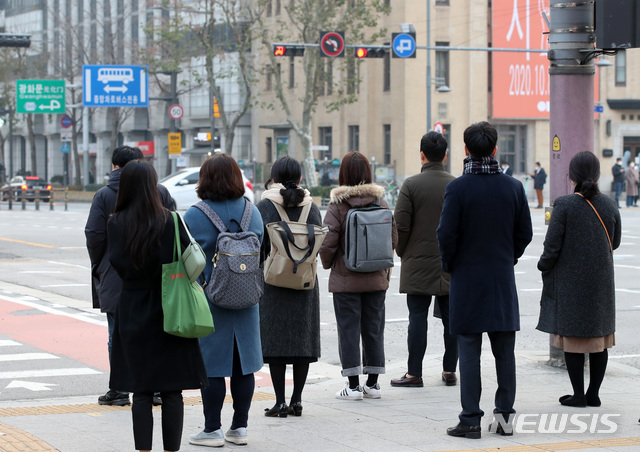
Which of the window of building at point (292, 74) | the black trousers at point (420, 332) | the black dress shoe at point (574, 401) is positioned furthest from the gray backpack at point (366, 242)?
the window of building at point (292, 74)

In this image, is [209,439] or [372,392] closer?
[209,439]

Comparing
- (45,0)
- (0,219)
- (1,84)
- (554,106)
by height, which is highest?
(45,0)

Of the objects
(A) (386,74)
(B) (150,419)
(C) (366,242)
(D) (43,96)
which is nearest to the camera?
(B) (150,419)

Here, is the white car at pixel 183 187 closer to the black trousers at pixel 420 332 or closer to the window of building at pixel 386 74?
the window of building at pixel 386 74

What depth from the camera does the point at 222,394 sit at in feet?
21.2

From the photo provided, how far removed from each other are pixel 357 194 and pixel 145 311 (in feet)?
8.49

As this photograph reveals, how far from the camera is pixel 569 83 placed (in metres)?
9.14

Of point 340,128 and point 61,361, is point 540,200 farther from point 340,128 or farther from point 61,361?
point 61,361

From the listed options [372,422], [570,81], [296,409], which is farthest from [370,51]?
[372,422]

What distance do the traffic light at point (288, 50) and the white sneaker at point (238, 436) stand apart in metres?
23.2

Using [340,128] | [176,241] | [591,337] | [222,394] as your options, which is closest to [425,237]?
[591,337]

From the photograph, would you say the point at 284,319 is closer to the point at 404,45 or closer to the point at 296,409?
the point at 296,409

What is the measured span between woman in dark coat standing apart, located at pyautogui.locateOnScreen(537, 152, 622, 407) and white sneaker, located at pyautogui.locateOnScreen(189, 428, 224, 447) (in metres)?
2.53

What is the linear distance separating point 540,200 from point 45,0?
55826 mm
